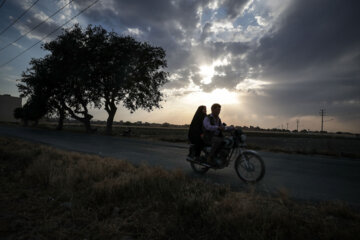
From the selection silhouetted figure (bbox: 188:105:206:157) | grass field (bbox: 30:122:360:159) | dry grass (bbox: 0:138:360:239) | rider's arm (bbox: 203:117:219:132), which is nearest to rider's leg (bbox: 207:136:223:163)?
rider's arm (bbox: 203:117:219:132)

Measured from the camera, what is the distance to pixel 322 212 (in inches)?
115

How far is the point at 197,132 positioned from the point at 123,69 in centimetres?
2253

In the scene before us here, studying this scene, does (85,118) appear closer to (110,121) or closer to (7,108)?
(110,121)

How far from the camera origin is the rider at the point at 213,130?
5.28 m

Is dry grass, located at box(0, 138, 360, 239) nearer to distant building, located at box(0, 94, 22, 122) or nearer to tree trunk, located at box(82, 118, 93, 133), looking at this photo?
tree trunk, located at box(82, 118, 93, 133)

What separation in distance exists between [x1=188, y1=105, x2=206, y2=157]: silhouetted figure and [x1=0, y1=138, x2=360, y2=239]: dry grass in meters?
1.99

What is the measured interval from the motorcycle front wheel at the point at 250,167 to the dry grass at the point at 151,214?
1.22m

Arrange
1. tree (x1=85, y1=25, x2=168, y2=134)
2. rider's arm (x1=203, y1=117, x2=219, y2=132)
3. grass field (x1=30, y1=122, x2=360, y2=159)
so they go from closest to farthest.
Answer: rider's arm (x1=203, y1=117, x2=219, y2=132)
grass field (x1=30, y1=122, x2=360, y2=159)
tree (x1=85, y1=25, x2=168, y2=134)

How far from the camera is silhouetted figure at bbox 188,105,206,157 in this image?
234 inches

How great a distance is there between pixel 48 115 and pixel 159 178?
128 feet

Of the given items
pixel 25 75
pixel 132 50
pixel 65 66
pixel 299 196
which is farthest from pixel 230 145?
pixel 25 75

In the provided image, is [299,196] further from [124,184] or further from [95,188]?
[95,188]

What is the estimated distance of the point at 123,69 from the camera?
1014 inches

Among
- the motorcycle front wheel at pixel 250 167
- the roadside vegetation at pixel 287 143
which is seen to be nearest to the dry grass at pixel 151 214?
the motorcycle front wheel at pixel 250 167
